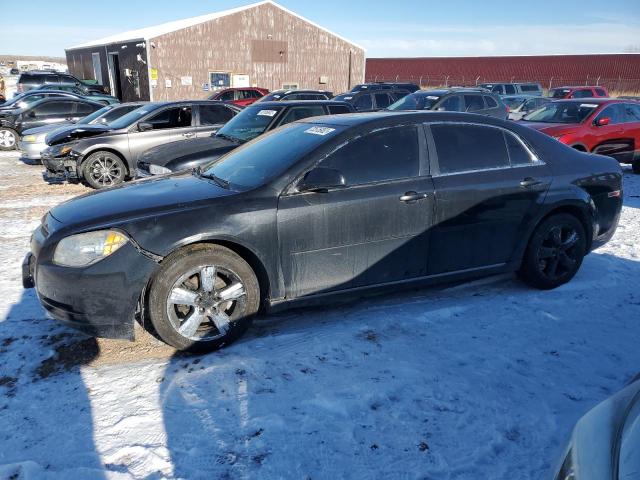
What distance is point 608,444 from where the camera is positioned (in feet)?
5.05

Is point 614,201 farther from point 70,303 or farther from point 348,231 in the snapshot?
point 70,303

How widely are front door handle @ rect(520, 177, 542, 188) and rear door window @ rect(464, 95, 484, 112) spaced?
361 inches

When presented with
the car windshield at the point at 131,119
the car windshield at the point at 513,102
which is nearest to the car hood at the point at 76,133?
the car windshield at the point at 131,119

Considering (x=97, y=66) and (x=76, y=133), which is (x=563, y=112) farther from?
(x=97, y=66)

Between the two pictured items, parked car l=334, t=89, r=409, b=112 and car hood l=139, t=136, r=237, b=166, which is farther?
parked car l=334, t=89, r=409, b=112

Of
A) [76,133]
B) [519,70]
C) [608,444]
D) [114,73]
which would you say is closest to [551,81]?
[519,70]

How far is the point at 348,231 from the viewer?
12.3ft

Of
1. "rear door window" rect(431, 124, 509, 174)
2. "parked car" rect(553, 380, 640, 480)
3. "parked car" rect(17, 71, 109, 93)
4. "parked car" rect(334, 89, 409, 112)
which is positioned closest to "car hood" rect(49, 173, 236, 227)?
"rear door window" rect(431, 124, 509, 174)

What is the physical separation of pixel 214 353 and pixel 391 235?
1580 millimetres

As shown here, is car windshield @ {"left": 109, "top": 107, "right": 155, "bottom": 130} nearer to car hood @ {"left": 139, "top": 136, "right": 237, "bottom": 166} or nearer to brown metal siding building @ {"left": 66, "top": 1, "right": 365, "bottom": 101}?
car hood @ {"left": 139, "top": 136, "right": 237, "bottom": 166}

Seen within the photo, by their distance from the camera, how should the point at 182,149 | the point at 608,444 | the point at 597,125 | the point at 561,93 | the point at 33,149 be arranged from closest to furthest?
1. the point at 608,444
2. the point at 182,149
3. the point at 597,125
4. the point at 33,149
5. the point at 561,93

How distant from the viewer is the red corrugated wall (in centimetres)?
4047

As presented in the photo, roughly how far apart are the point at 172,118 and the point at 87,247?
709 centimetres

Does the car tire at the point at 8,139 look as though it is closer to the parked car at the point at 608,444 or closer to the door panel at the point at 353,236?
the door panel at the point at 353,236
